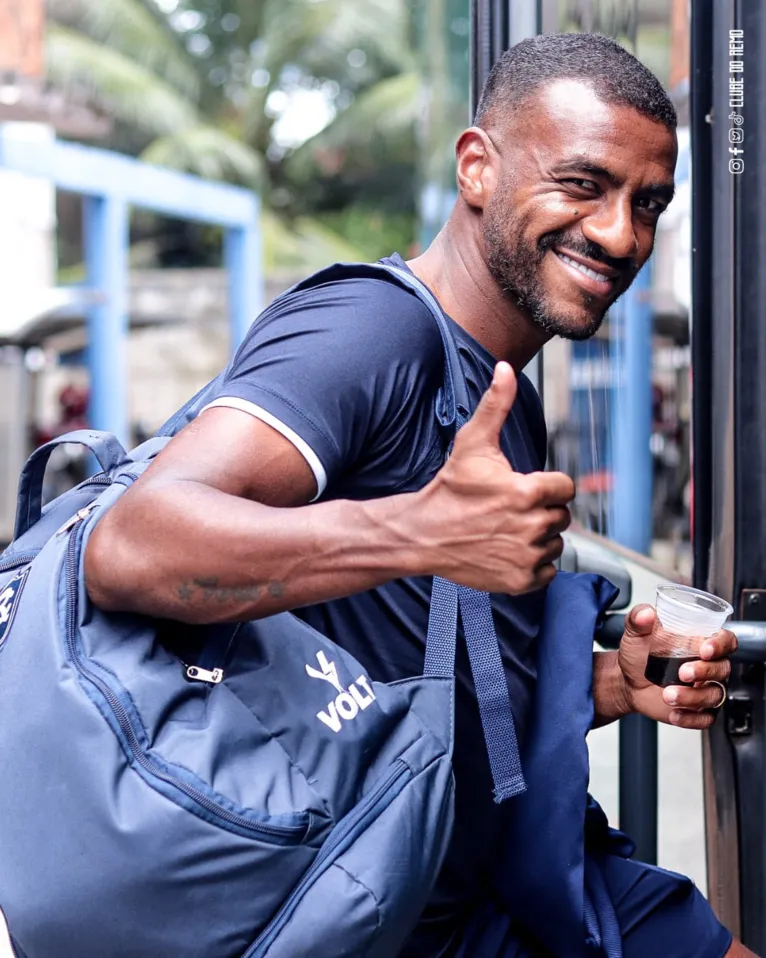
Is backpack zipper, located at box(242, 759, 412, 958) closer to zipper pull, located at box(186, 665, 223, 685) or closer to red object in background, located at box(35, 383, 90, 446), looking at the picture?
zipper pull, located at box(186, 665, 223, 685)

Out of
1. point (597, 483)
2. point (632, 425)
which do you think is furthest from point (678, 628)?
point (632, 425)

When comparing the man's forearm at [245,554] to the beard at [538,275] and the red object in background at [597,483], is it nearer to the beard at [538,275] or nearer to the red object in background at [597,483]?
the beard at [538,275]

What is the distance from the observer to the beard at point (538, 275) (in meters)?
1.75

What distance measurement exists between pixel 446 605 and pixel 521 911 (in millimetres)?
549

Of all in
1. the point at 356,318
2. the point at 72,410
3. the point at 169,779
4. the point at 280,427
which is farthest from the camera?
the point at 72,410

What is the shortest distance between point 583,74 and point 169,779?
1.14m

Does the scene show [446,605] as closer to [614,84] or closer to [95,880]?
[95,880]

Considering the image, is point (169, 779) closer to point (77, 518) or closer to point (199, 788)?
point (199, 788)

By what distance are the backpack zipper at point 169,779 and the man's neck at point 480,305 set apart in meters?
0.76

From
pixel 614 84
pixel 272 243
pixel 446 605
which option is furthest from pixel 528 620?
pixel 272 243

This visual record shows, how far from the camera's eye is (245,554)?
1.29 m

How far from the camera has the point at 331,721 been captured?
4.44ft

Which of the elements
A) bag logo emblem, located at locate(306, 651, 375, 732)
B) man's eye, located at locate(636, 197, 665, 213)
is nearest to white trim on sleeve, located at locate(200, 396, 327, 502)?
bag logo emblem, located at locate(306, 651, 375, 732)

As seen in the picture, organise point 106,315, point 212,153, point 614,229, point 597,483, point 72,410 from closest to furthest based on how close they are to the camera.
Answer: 1. point 614,229
2. point 597,483
3. point 106,315
4. point 72,410
5. point 212,153
